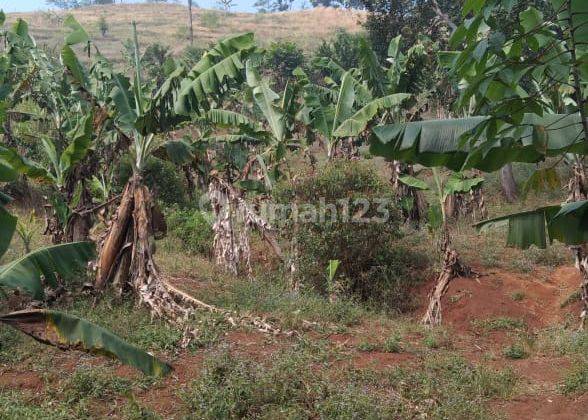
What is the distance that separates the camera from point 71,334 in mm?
4836

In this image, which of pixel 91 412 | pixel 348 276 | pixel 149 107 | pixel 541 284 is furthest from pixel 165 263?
pixel 541 284

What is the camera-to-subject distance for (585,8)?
477 centimetres

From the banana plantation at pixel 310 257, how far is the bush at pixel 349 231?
0.04 m

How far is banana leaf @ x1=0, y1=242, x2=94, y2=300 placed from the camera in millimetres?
5438

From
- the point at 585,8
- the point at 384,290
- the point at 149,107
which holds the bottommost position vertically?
the point at 384,290

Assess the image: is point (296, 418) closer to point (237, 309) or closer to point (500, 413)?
point (500, 413)

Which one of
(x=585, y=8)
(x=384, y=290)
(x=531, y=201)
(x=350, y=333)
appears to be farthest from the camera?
(x=531, y=201)

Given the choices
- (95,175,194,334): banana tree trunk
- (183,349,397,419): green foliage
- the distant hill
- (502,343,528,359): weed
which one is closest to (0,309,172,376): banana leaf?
(183,349,397,419): green foliage

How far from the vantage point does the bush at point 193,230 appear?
15.4 meters

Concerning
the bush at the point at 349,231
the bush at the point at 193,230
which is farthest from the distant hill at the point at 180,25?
the bush at the point at 349,231

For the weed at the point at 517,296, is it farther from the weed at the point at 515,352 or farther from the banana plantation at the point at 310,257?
the weed at the point at 515,352

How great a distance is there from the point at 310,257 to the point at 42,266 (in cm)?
693

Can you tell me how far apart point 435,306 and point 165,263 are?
5163mm

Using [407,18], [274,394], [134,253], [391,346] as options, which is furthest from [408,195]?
[407,18]
